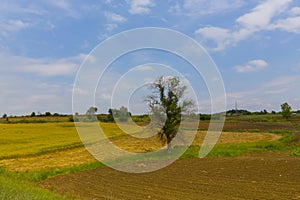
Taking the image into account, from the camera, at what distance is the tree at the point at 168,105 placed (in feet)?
89.1

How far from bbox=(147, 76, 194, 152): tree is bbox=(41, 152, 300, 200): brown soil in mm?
8464

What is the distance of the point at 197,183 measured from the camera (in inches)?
547

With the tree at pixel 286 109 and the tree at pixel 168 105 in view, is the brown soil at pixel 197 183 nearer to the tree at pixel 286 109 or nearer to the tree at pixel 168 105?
the tree at pixel 168 105

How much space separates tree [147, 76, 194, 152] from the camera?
27156 mm

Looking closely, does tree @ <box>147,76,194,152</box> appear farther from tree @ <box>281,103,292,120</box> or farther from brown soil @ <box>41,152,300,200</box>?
tree @ <box>281,103,292,120</box>

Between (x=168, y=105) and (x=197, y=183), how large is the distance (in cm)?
1381

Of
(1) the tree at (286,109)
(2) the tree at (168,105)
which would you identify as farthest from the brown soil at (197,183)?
(1) the tree at (286,109)

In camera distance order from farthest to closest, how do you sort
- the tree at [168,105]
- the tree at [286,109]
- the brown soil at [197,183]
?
the tree at [286,109], the tree at [168,105], the brown soil at [197,183]

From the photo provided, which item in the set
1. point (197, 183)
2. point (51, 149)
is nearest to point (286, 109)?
point (51, 149)

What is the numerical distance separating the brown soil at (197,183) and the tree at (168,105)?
846cm

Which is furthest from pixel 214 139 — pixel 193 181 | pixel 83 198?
pixel 83 198

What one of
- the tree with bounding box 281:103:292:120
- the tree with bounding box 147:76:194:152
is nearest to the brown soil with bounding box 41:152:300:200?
the tree with bounding box 147:76:194:152

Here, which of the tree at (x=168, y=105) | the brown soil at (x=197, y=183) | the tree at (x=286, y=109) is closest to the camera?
the brown soil at (x=197, y=183)

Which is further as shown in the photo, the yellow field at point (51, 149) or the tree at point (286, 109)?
the tree at point (286, 109)
